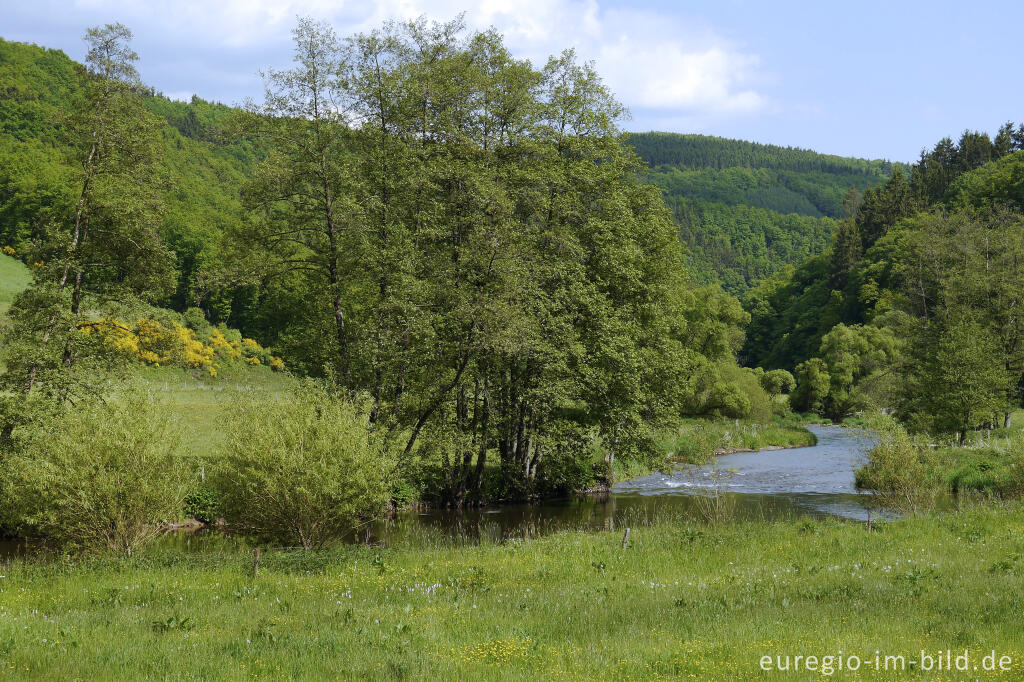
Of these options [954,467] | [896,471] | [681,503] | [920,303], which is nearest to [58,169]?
[681,503]

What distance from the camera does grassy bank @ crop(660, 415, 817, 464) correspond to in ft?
168

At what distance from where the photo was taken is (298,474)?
65.3ft

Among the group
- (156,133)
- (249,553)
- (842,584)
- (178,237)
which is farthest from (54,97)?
(842,584)

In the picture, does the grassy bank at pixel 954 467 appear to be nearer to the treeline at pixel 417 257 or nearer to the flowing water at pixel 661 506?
the flowing water at pixel 661 506

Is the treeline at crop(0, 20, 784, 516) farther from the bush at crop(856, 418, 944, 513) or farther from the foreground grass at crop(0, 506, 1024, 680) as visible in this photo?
the bush at crop(856, 418, 944, 513)

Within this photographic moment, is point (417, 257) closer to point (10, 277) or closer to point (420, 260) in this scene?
point (420, 260)

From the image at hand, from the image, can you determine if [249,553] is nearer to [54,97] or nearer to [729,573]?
[729,573]

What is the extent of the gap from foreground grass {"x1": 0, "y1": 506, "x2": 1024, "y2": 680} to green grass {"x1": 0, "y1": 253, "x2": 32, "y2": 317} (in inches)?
2913

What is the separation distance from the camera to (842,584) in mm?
13570

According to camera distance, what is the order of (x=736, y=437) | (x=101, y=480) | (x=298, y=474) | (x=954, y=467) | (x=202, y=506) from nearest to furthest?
1. (x=101, y=480)
2. (x=298, y=474)
3. (x=202, y=506)
4. (x=954, y=467)
5. (x=736, y=437)

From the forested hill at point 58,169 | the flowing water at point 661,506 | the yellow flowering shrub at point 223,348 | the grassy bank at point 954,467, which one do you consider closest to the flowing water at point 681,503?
the flowing water at point 661,506

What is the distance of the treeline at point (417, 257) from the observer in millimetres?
28625

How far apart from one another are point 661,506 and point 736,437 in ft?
97.3

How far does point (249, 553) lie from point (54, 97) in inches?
7107
